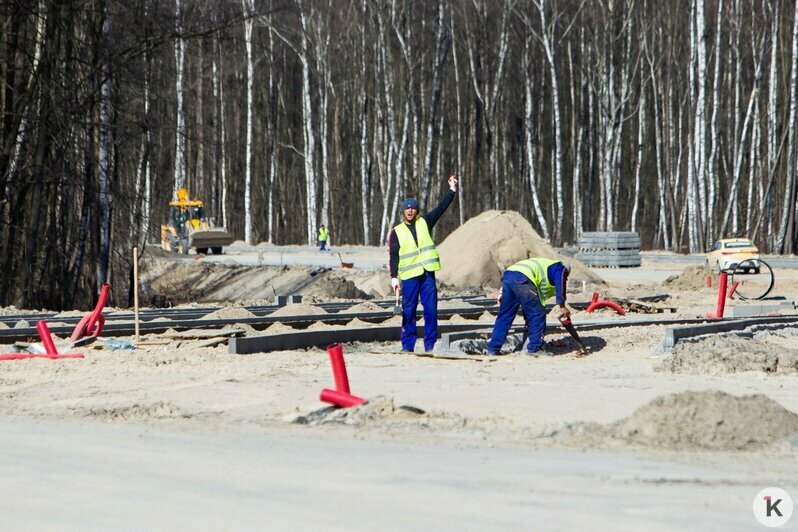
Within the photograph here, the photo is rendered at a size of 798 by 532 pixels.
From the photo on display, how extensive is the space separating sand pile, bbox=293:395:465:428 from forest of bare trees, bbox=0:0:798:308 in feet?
42.9

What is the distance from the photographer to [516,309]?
12.4m

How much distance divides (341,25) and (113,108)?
34.3 metres

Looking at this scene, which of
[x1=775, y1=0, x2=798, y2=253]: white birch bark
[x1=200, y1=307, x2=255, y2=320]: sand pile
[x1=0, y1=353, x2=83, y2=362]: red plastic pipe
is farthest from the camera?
[x1=775, y1=0, x2=798, y2=253]: white birch bark

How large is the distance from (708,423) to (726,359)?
3.89m

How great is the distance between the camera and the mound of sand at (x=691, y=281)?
27.0m

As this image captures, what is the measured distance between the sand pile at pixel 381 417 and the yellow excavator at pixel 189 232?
36718 millimetres

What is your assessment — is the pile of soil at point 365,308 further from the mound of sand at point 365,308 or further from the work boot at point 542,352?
the work boot at point 542,352

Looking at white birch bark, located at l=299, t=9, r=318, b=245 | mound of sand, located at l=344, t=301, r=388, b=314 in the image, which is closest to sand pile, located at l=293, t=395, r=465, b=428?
mound of sand, located at l=344, t=301, r=388, b=314

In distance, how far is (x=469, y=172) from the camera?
61.9 m

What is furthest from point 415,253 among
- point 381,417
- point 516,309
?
point 381,417

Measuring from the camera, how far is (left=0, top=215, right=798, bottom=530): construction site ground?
5188 mm

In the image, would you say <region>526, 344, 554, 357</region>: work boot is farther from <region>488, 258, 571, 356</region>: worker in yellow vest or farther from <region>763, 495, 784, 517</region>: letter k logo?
<region>763, 495, 784, 517</region>: letter k logo

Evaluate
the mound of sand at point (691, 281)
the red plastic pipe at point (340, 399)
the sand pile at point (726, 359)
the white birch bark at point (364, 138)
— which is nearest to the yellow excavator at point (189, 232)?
the white birch bark at point (364, 138)

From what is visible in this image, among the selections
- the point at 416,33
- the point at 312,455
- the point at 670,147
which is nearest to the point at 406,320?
the point at 312,455
